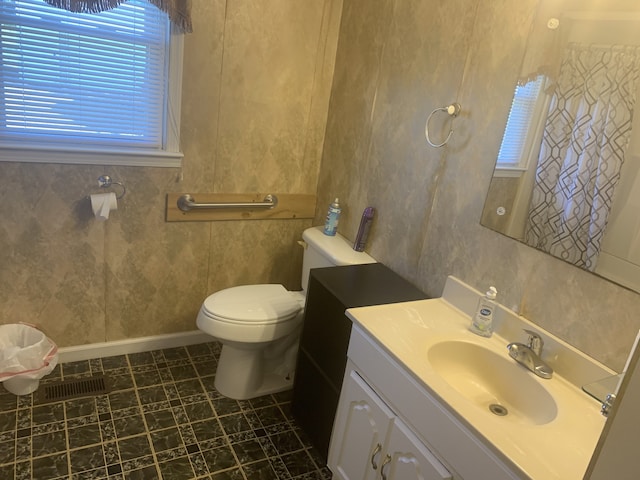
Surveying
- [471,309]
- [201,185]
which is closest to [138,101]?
[201,185]

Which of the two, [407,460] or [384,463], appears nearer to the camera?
[407,460]

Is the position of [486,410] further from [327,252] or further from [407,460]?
[327,252]

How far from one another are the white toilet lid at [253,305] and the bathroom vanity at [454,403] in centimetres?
57

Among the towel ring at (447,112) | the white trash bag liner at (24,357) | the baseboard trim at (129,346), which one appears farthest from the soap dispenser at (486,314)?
the white trash bag liner at (24,357)

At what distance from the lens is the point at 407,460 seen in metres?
1.41

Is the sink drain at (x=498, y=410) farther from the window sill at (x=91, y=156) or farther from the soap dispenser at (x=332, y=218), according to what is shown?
the window sill at (x=91, y=156)

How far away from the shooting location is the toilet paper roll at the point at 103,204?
2.13 metres

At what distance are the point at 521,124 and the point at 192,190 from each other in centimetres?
152

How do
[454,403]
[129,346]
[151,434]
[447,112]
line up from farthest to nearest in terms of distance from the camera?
1. [129,346]
2. [151,434]
3. [447,112]
4. [454,403]

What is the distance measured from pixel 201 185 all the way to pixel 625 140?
1.79 meters

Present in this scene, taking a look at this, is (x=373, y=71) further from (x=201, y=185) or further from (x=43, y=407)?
(x=43, y=407)

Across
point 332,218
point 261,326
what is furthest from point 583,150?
point 261,326

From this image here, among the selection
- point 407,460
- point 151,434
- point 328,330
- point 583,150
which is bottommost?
point 151,434

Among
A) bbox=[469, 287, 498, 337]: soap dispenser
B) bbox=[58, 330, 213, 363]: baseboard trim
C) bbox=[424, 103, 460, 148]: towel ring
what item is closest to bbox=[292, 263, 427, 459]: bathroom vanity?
bbox=[469, 287, 498, 337]: soap dispenser
